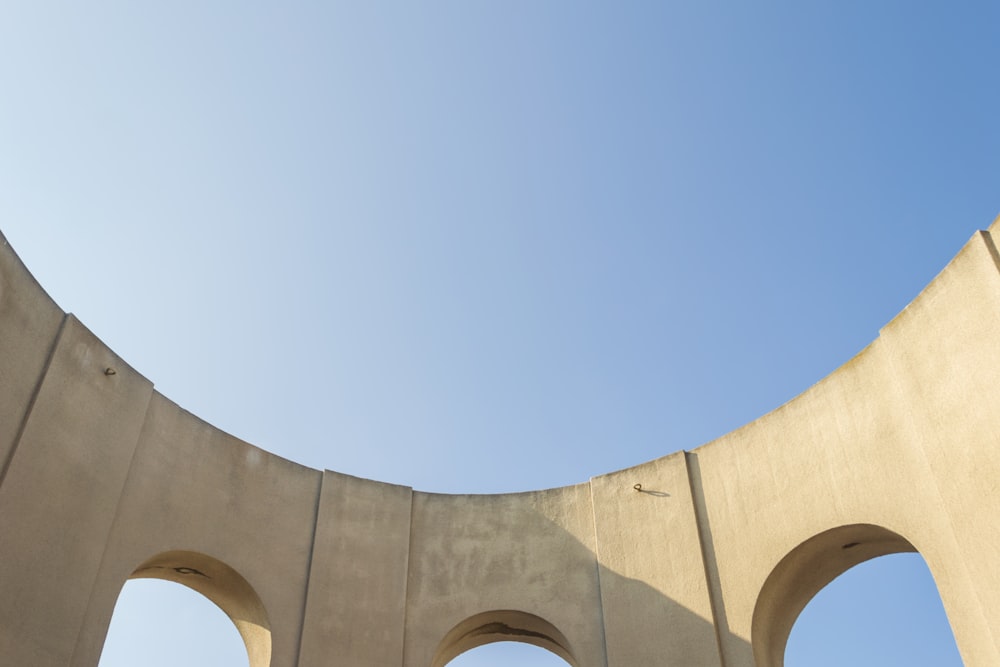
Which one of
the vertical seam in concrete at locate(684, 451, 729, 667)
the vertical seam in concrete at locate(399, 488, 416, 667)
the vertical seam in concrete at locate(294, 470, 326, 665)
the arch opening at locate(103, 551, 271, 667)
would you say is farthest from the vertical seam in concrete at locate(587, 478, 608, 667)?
the arch opening at locate(103, 551, 271, 667)

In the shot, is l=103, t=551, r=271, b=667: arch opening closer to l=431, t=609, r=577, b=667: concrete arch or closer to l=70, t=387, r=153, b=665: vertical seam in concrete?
l=70, t=387, r=153, b=665: vertical seam in concrete

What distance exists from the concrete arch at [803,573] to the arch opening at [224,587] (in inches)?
267

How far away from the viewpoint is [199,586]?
42.7 ft

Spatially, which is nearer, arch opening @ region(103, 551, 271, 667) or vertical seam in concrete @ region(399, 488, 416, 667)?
→ arch opening @ region(103, 551, 271, 667)

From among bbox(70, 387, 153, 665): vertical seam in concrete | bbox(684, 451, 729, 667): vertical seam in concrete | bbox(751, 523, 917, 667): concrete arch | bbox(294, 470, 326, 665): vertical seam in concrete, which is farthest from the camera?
bbox(294, 470, 326, 665): vertical seam in concrete

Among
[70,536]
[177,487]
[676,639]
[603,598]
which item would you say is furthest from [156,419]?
[676,639]

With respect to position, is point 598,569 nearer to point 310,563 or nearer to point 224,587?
point 310,563

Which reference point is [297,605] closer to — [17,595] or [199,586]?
[199,586]

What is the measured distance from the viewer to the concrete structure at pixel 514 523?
384 inches

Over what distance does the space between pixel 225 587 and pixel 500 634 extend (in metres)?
4.36

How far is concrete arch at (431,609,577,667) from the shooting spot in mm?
13430

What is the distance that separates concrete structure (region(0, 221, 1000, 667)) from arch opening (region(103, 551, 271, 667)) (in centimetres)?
5

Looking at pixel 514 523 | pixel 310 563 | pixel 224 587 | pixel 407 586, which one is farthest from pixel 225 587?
pixel 514 523

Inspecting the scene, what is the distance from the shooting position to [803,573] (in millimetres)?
12148
